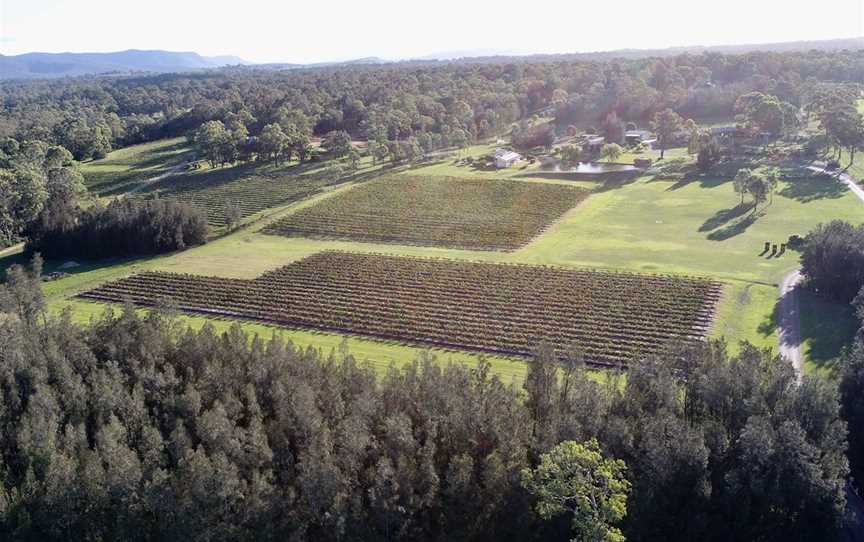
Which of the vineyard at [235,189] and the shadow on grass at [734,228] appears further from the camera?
the vineyard at [235,189]

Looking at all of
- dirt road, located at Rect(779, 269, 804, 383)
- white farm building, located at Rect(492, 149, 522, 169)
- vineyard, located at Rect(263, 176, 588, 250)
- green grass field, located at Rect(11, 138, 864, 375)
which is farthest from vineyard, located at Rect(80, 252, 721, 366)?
white farm building, located at Rect(492, 149, 522, 169)

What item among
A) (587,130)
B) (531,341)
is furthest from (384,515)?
(587,130)

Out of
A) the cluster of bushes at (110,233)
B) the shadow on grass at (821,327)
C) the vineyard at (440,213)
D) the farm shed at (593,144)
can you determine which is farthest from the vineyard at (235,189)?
the shadow on grass at (821,327)

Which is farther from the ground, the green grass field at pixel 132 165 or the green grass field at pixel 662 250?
the green grass field at pixel 132 165

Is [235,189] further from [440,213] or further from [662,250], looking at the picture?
[662,250]

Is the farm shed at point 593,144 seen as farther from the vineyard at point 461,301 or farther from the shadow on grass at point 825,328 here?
the shadow on grass at point 825,328

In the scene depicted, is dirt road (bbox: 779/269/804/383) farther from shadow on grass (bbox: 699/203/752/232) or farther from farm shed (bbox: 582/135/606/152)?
farm shed (bbox: 582/135/606/152)

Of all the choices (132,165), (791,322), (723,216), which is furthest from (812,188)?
(132,165)
